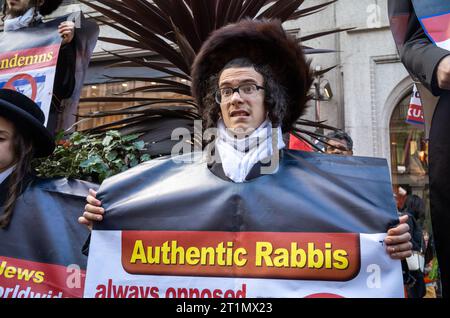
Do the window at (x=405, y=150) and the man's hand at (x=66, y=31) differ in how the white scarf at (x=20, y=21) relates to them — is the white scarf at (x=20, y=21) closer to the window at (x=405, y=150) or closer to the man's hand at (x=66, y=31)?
the man's hand at (x=66, y=31)

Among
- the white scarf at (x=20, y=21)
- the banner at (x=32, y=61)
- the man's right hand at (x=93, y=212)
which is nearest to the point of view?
the man's right hand at (x=93, y=212)

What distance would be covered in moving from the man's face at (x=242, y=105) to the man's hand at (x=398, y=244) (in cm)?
78

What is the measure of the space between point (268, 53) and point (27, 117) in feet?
4.40

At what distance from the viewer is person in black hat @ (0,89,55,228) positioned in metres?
2.11

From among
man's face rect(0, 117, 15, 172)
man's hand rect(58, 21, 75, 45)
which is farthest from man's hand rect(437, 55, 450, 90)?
man's hand rect(58, 21, 75, 45)

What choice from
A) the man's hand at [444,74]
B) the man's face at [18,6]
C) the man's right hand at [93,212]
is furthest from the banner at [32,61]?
the man's hand at [444,74]

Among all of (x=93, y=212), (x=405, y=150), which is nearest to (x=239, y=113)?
(x=93, y=212)

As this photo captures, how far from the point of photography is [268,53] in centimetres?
209

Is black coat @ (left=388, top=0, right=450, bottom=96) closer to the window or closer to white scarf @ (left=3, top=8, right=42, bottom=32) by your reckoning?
white scarf @ (left=3, top=8, right=42, bottom=32)

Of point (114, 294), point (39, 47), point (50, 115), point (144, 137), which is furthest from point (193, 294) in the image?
point (39, 47)

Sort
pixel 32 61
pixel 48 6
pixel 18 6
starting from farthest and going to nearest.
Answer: pixel 48 6
pixel 18 6
pixel 32 61

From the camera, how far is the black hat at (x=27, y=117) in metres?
2.11

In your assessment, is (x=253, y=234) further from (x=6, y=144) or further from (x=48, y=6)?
(x=48, y=6)
